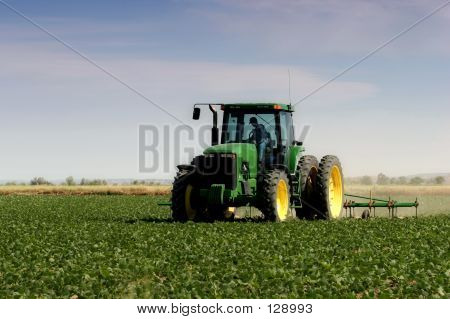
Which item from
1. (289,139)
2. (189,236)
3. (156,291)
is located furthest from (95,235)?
(156,291)

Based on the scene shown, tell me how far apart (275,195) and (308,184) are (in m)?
2.78

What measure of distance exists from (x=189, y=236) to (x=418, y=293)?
21.5 ft

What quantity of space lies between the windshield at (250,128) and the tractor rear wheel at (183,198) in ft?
5.05

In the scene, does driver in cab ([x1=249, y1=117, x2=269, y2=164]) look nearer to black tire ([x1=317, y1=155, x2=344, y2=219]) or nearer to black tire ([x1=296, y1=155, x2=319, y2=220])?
black tire ([x1=296, y1=155, x2=319, y2=220])

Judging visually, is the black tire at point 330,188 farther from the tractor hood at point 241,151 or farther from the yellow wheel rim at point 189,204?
the yellow wheel rim at point 189,204

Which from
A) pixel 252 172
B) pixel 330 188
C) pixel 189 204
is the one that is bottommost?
pixel 189 204

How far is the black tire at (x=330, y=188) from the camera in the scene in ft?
65.0

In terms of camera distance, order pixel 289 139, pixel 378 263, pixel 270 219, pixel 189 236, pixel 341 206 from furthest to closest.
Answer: pixel 341 206 → pixel 289 139 → pixel 270 219 → pixel 189 236 → pixel 378 263

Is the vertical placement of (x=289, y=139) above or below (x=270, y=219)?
above

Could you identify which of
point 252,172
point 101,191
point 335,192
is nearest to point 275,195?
point 252,172

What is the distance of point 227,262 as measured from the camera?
39.1ft

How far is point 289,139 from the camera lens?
19.0 meters

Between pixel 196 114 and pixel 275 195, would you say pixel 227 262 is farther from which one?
pixel 196 114

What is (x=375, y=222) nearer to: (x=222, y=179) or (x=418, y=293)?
(x=222, y=179)
